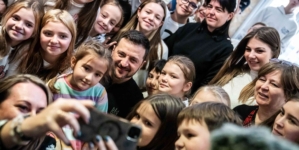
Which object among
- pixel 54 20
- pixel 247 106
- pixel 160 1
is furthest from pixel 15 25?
pixel 247 106

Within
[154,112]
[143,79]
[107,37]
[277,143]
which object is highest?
[277,143]

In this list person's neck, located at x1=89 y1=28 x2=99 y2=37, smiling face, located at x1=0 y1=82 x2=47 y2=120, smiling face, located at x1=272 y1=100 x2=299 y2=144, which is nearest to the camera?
smiling face, located at x1=0 y1=82 x2=47 y2=120

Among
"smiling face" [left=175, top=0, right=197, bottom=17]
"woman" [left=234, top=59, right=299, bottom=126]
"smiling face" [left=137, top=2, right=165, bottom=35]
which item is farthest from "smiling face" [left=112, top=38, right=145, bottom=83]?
"smiling face" [left=175, top=0, right=197, bottom=17]

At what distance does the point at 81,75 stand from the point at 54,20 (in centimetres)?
35

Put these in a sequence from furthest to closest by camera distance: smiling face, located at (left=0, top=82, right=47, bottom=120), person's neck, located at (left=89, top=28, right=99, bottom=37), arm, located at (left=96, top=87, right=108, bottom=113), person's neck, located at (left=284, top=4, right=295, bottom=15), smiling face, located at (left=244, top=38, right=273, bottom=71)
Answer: person's neck, located at (left=284, top=4, right=295, bottom=15)
person's neck, located at (left=89, top=28, right=99, bottom=37)
smiling face, located at (left=244, top=38, right=273, bottom=71)
arm, located at (left=96, top=87, right=108, bottom=113)
smiling face, located at (left=0, top=82, right=47, bottom=120)

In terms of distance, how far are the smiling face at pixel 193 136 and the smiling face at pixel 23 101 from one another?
16.0 inches

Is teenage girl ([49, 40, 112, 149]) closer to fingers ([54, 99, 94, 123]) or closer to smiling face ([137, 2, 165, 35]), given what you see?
smiling face ([137, 2, 165, 35])

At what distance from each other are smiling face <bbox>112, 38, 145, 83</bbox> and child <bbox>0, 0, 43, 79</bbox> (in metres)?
0.41

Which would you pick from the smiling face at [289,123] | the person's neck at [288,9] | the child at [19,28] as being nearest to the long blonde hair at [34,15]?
the child at [19,28]

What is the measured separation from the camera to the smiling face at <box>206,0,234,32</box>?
2.56 m

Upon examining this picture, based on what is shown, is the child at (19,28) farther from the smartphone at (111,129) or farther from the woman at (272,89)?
the smartphone at (111,129)

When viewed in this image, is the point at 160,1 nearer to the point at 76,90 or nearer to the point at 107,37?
the point at 107,37

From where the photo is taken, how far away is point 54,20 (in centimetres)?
213

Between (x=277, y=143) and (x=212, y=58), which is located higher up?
(x=277, y=143)
